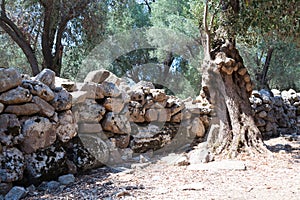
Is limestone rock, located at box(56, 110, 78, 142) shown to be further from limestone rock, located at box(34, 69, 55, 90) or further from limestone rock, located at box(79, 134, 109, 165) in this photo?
limestone rock, located at box(34, 69, 55, 90)

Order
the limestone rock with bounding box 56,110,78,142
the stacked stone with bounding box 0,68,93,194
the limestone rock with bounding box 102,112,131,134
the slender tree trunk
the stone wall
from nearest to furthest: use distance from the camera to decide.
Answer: the stacked stone with bounding box 0,68,93,194, the stone wall, the limestone rock with bounding box 56,110,78,142, the limestone rock with bounding box 102,112,131,134, the slender tree trunk

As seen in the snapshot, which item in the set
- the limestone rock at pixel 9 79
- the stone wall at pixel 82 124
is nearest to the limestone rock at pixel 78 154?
the stone wall at pixel 82 124

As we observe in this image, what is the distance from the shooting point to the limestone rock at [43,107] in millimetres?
3492

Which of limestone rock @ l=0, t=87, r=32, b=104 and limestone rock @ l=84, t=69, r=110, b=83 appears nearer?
limestone rock @ l=0, t=87, r=32, b=104

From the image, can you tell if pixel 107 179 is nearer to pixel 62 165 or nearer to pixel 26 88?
pixel 62 165

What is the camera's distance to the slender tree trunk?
4980 mm

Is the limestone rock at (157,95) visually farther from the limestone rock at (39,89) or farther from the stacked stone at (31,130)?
the limestone rock at (39,89)

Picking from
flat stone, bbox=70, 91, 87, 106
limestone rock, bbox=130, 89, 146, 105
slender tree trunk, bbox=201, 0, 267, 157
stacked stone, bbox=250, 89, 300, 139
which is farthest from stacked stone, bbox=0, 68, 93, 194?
stacked stone, bbox=250, 89, 300, 139

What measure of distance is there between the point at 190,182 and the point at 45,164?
167 cm

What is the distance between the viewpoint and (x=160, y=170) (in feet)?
13.4

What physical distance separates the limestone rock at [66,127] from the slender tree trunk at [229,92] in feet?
8.03

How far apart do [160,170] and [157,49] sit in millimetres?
9045

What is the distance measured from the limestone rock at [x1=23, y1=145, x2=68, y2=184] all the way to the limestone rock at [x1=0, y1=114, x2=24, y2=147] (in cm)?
23

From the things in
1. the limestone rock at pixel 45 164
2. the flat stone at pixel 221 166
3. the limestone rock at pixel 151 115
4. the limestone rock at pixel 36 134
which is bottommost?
the flat stone at pixel 221 166
